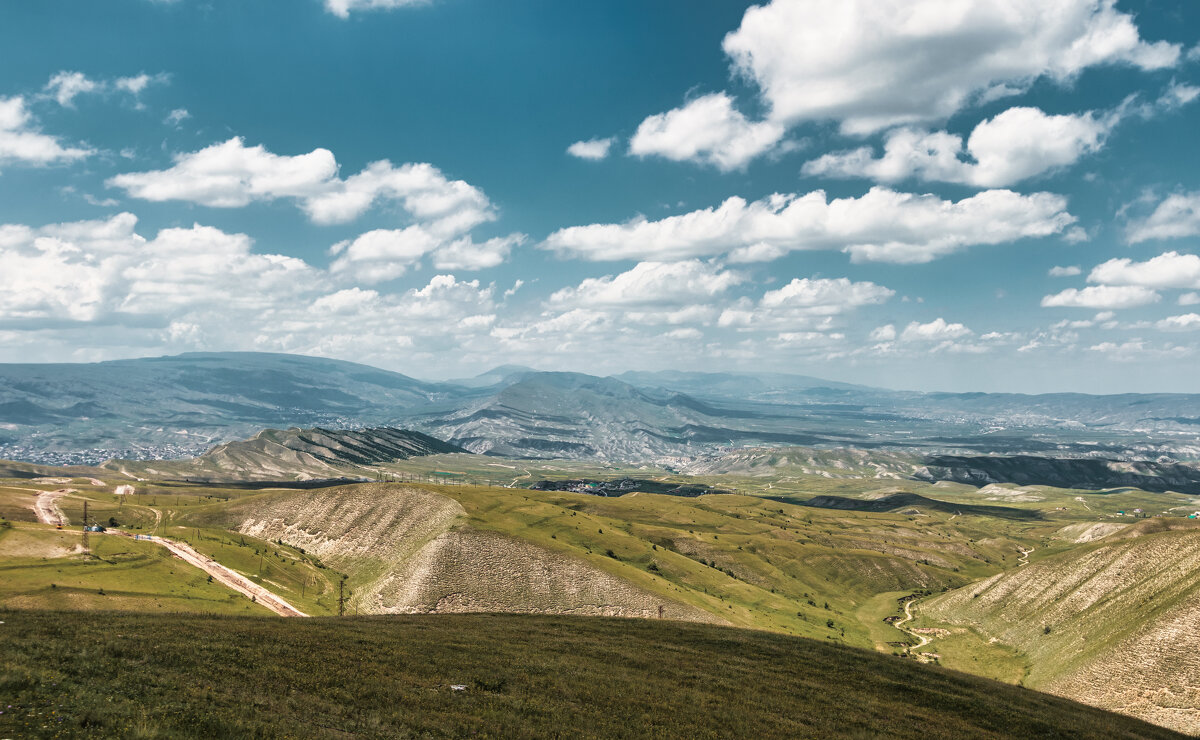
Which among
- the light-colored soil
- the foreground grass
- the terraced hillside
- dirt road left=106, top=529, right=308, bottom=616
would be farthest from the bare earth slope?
the terraced hillside

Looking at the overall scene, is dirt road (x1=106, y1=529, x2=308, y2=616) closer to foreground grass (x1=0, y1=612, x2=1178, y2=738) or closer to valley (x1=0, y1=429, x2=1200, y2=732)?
valley (x1=0, y1=429, x2=1200, y2=732)

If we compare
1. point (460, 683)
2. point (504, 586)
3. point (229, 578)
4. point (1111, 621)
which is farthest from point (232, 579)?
point (1111, 621)

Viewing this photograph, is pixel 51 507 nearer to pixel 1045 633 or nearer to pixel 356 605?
pixel 356 605

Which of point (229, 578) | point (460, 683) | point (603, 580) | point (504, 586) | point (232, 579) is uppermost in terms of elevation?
point (460, 683)

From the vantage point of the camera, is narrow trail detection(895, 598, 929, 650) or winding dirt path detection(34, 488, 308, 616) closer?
winding dirt path detection(34, 488, 308, 616)

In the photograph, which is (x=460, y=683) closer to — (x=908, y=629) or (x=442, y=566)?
(x=442, y=566)

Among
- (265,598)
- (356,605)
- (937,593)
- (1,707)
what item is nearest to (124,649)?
(1,707)

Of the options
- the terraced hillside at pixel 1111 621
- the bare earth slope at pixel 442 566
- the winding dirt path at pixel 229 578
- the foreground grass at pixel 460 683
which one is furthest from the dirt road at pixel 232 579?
the terraced hillside at pixel 1111 621
